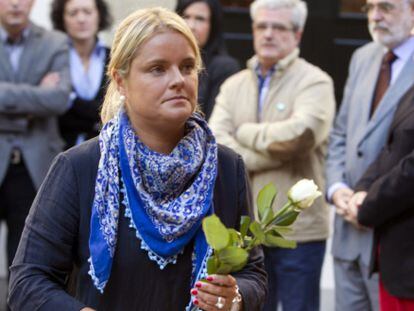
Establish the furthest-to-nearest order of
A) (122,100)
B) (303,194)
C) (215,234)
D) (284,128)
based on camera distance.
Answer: (284,128)
(122,100)
(303,194)
(215,234)

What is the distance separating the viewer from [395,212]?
14.8 feet

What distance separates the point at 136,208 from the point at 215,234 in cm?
36

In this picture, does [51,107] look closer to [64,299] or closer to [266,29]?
[266,29]

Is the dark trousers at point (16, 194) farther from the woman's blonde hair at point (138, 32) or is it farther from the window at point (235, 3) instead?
the window at point (235, 3)

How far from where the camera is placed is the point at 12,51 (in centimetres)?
623

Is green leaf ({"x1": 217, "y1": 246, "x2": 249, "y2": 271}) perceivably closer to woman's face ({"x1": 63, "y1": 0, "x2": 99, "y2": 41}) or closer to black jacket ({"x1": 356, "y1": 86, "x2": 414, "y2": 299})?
black jacket ({"x1": 356, "y1": 86, "x2": 414, "y2": 299})

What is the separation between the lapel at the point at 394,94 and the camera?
4.84 meters

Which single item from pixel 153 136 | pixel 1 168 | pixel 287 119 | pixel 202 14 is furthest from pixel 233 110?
pixel 153 136

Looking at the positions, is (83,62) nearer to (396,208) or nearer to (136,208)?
(396,208)

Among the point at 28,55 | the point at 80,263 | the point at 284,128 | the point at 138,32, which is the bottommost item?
the point at 284,128

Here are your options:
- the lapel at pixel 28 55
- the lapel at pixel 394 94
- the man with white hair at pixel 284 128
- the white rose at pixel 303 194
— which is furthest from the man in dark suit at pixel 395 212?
the lapel at pixel 28 55

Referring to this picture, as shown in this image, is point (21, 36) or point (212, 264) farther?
point (21, 36)

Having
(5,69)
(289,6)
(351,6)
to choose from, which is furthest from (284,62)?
(351,6)

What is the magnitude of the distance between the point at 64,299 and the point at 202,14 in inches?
139
